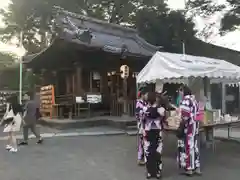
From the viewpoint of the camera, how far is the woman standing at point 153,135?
655 centimetres

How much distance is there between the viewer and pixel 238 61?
24891 mm

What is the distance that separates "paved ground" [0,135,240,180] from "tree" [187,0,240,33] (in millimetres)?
7737

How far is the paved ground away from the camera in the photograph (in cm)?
685

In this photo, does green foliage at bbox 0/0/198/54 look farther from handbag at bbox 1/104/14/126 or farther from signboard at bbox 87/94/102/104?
handbag at bbox 1/104/14/126

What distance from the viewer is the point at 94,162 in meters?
8.15

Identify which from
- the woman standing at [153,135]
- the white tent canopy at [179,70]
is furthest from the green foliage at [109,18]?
the woman standing at [153,135]

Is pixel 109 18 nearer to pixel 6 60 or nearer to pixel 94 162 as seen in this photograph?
pixel 6 60

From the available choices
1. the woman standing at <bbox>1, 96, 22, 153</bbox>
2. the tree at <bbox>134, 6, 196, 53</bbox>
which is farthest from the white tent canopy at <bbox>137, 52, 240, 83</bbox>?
the tree at <bbox>134, 6, 196, 53</bbox>

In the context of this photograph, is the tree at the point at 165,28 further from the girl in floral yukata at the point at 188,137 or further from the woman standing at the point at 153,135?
the woman standing at the point at 153,135

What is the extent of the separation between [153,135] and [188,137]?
76 cm

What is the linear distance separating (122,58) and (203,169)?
407 inches

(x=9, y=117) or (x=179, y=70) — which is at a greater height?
(x=179, y=70)

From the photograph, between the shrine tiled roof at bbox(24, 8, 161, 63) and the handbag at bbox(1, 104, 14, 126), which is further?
the shrine tiled roof at bbox(24, 8, 161, 63)

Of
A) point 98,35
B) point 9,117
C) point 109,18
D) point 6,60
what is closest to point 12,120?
point 9,117
